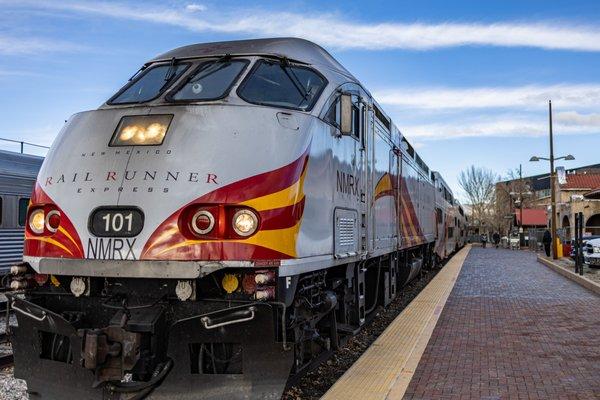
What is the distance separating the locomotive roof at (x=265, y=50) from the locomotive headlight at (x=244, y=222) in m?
2.03

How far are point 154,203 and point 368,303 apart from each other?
17.8 feet

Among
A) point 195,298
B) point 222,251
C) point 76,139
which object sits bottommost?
point 195,298

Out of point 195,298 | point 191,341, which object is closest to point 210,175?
point 195,298

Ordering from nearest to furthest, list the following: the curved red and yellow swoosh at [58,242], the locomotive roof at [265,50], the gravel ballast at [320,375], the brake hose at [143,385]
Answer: the brake hose at [143,385] < the curved red and yellow swoosh at [58,242] < the locomotive roof at [265,50] < the gravel ballast at [320,375]

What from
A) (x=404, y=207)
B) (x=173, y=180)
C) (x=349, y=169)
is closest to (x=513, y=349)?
(x=349, y=169)

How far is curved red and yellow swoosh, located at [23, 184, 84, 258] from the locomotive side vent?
241 cm

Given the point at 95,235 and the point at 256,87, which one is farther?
the point at 256,87

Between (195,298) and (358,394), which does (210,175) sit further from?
(358,394)

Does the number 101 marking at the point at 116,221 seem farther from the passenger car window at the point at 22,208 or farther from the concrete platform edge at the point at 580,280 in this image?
the concrete platform edge at the point at 580,280

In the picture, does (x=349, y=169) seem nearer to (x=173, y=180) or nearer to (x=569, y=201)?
(x=173, y=180)

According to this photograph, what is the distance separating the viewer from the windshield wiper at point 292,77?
229 inches

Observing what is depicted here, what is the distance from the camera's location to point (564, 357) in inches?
293

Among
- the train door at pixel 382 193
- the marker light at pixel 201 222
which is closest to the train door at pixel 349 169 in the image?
the train door at pixel 382 193

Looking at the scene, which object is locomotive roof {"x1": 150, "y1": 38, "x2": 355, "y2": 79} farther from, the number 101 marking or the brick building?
the brick building
